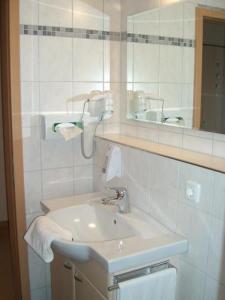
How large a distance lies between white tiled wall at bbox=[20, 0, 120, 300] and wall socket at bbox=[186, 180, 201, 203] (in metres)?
0.98

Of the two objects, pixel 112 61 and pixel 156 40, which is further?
pixel 112 61

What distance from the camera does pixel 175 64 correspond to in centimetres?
182

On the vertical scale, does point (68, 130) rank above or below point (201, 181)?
above

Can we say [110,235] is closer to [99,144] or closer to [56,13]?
[99,144]

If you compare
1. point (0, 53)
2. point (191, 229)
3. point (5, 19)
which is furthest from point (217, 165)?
point (0, 53)

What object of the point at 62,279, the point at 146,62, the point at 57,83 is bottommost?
the point at 62,279

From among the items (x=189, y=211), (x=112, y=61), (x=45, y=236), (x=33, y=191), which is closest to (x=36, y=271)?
(x=33, y=191)

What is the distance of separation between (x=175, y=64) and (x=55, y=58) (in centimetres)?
74

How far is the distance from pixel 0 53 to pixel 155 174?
4.85ft

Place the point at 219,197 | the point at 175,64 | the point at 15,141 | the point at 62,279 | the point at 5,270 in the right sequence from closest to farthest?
the point at 219,197, the point at 175,64, the point at 62,279, the point at 15,141, the point at 5,270

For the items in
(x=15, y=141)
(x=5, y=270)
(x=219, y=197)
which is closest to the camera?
(x=219, y=197)

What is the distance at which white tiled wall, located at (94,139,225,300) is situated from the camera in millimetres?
1351

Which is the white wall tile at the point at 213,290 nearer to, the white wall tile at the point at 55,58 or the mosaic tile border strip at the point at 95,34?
the mosaic tile border strip at the point at 95,34

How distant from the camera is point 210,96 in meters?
1.57
